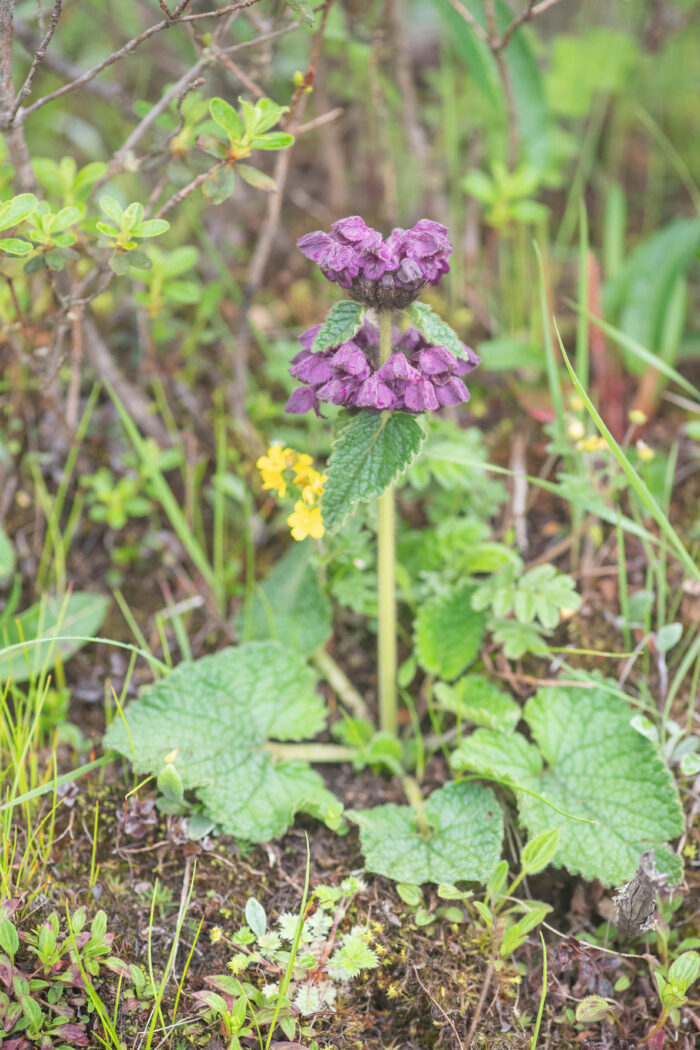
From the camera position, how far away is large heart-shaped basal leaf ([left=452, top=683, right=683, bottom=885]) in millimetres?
1918

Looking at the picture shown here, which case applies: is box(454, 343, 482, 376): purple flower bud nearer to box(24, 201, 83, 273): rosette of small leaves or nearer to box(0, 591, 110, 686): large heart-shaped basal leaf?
box(24, 201, 83, 273): rosette of small leaves

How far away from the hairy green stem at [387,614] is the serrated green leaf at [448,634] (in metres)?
0.10

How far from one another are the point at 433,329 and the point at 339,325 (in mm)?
211

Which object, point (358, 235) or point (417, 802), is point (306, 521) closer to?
point (358, 235)

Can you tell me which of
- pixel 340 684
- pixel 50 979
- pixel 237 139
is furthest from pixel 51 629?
pixel 237 139

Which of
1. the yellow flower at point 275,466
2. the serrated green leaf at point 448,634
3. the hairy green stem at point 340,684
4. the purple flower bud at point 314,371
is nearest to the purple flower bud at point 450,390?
the purple flower bud at point 314,371

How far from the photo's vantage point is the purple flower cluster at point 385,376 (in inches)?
67.8

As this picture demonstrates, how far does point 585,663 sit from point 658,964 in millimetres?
814

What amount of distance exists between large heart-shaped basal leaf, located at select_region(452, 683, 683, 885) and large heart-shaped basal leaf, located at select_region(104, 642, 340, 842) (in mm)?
453

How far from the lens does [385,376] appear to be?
1735 millimetres

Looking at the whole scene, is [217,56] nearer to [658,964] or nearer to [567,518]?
[567,518]

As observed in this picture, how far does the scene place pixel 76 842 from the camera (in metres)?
2.00

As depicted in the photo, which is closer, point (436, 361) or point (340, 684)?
point (436, 361)

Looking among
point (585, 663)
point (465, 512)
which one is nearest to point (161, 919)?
point (585, 663)
